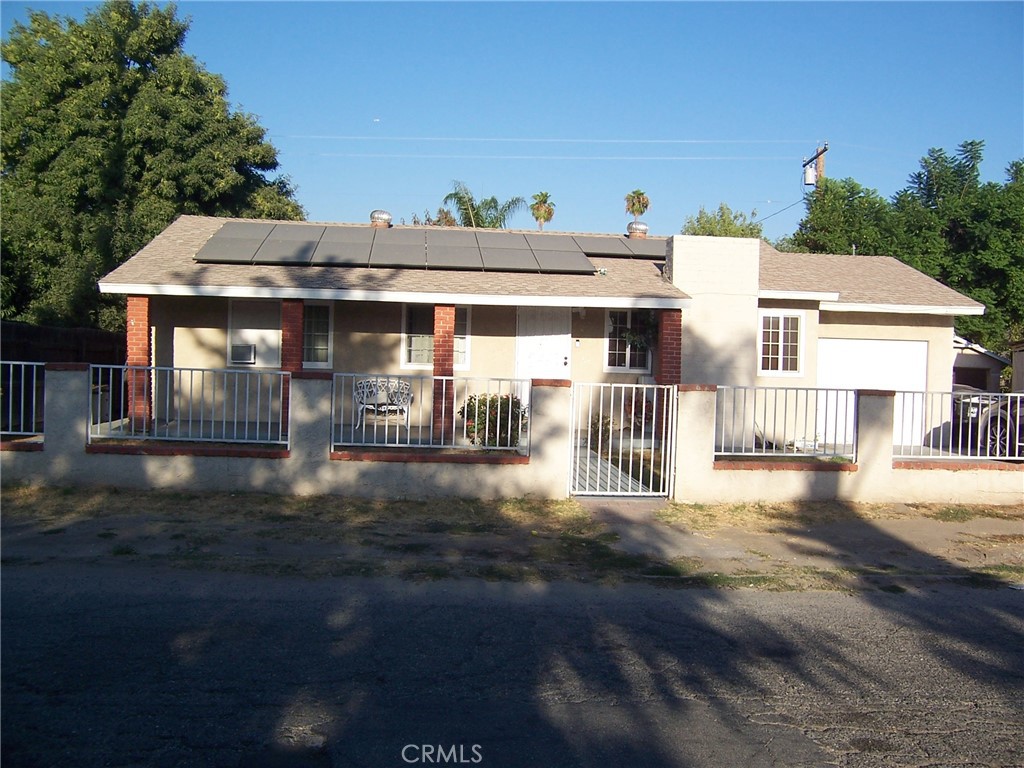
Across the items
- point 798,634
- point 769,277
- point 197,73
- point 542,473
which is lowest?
point 798,634

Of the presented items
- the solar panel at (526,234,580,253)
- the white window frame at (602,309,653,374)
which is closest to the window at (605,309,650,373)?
the white window frame at (602,309,653,374)

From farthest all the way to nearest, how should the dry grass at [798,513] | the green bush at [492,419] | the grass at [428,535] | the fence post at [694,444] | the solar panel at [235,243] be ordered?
the solar panel at [235,243], the green bush at [492,419], the fence post at [694,444], the dry grass at [798,513], the grass at [428,535]

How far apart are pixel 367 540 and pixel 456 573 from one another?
132 centimetres

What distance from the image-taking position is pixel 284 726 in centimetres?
416

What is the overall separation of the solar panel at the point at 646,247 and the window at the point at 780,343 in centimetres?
258

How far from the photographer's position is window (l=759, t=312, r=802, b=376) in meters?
15.2

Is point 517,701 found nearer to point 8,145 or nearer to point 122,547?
point 122,547

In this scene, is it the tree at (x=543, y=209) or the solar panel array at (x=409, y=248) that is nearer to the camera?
the solar panel array at (x=409, y=248)

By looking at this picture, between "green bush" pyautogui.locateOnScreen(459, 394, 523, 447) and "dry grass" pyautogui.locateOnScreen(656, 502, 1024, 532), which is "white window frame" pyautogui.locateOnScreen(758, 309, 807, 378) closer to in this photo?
"dry grass" pyautogui.locateOnScreen(656, 502, 1024, 532)

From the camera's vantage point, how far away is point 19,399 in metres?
10.3

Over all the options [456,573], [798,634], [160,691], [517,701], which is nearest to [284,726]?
[160,691]

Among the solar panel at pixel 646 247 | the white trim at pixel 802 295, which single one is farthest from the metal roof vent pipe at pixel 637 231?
the white trim at pixel 802 295

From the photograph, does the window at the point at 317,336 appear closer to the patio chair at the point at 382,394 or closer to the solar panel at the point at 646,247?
the patio chair at the point at 382,394

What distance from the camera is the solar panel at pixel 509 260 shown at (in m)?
14.5
